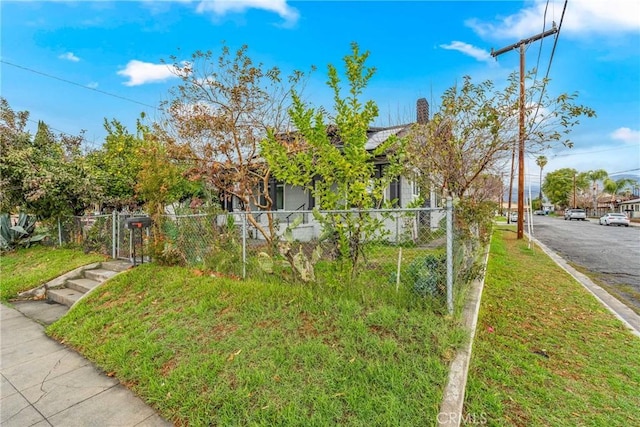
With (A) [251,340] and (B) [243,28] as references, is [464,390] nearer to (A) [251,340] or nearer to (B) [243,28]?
(A) [251,340]

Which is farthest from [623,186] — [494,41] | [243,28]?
[243,28]

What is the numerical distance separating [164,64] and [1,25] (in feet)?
14.1

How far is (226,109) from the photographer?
7.44 m

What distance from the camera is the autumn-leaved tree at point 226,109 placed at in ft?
23.8

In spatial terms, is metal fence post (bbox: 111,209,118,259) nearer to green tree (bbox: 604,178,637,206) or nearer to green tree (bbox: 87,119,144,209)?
green tree (bbox: 87,119,144,209)

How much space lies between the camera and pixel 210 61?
7.30 meters

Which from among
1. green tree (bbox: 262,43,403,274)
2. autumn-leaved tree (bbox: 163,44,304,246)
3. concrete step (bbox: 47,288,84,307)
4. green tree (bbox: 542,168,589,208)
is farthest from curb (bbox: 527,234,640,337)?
A: green tree (bbox: 542,168,589,208)

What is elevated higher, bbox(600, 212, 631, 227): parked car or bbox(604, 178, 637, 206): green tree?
bbox(604, 178, 637, 206): green tree

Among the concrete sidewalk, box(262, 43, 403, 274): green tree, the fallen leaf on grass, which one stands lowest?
the concrete sidewalk

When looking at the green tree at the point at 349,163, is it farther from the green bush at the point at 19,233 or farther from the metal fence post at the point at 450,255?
the green bush at the point at 19,233

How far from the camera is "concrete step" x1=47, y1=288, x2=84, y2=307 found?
5.36 meters

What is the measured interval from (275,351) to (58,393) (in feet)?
6.94

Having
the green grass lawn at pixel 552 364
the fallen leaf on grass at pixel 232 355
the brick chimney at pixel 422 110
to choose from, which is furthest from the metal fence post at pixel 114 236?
the brick chimney at pixel 422 110

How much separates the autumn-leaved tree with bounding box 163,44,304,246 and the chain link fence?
1.78 m
